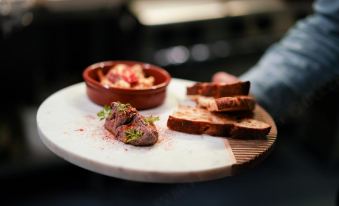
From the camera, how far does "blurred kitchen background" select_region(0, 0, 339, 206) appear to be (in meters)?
2.85

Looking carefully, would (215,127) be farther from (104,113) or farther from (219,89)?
(104,113)

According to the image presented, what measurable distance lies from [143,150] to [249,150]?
32cm

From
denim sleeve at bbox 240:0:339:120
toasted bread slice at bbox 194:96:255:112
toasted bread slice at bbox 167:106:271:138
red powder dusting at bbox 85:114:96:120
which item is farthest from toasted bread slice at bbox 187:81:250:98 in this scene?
red powder dusting at bbox 85:114:96:120

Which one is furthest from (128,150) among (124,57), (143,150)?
(124,57)

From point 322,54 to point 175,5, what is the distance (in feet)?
4.79

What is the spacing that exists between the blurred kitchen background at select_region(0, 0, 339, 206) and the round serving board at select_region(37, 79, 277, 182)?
132 centimetres

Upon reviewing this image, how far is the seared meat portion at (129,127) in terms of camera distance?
131 centimetres

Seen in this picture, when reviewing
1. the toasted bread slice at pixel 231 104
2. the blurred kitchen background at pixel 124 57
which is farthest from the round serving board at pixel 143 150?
the blurred kitchen background at pixel 124 57

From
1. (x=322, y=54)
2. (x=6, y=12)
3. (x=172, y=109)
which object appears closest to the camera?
(x=172, y=109)

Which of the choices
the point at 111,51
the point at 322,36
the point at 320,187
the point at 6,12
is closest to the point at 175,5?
the point at 111,51

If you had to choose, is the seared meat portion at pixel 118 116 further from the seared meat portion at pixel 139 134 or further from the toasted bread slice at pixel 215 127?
the toasted bread slice at pixel 215 127

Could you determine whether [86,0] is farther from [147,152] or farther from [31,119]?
[147,152]

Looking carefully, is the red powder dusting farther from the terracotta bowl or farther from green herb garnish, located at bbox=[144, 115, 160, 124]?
green herb garnish, located at bbox=[144, 115, 160, 124]

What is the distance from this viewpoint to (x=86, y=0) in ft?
9.59
